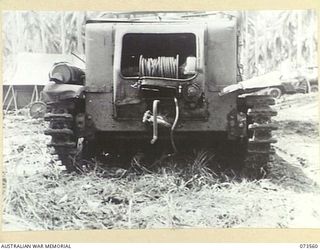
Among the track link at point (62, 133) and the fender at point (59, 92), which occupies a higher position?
the fender at point (59, 92)

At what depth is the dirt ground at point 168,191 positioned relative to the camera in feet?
8.58

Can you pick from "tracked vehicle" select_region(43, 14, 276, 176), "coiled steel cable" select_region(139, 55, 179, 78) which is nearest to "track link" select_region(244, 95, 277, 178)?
"tracked vehicle" select_region(43, 14, 276, 176)

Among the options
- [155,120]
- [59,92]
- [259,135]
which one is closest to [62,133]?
[59,92]

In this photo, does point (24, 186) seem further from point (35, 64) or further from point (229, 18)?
point (229, 18)

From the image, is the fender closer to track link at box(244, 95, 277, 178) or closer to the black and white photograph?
the black and white photograph

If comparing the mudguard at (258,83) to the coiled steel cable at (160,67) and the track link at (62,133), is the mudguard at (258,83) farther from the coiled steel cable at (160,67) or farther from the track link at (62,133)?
the track link at (62,133)

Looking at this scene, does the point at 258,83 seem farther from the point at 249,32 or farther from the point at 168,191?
the point at 168,191

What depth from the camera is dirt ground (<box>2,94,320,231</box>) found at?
2615mm

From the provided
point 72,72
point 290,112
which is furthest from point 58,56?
point 290,112

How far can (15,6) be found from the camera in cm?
266

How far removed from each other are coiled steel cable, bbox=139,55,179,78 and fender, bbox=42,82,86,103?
0.64ft

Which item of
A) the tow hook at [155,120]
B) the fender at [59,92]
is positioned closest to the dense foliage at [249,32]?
the fender at [59,92]

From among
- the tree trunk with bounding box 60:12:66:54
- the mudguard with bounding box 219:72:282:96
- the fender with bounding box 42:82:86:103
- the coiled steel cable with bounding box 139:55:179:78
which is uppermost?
the tree trunk with bounding box 60:12:66:54

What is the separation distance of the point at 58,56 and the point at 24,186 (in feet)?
1.24
